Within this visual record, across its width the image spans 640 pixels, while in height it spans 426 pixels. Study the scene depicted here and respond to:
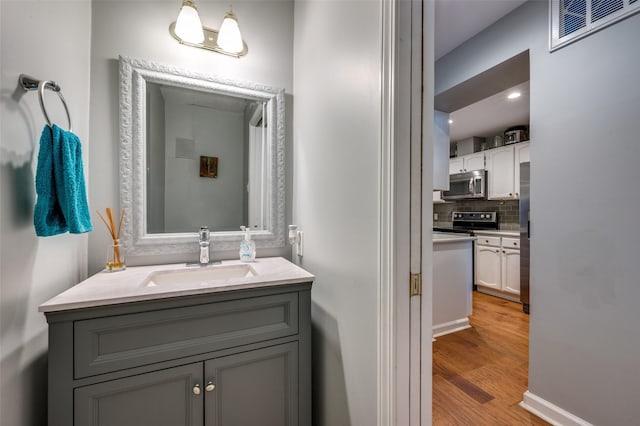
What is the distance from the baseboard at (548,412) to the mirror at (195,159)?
5.88 ft

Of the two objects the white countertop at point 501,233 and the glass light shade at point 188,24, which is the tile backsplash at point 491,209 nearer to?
the white countertop at point 501,233

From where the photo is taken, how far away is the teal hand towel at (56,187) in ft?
2.78

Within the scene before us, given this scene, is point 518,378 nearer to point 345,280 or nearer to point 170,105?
point 345,280

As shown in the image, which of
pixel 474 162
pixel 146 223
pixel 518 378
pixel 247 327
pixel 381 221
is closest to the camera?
pixel 381 221

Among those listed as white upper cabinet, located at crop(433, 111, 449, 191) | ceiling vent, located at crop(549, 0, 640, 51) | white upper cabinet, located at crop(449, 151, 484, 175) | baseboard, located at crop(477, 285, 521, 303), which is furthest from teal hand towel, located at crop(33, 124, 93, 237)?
white upper cabinet, located at crop(449, 151, 484, 175)

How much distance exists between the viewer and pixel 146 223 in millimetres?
1362

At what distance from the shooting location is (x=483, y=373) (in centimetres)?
194

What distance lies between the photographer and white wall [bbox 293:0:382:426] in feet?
2.92

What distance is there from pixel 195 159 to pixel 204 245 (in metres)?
0.49

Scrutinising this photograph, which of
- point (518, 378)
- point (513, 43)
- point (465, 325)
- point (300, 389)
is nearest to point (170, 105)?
point (300, 389)

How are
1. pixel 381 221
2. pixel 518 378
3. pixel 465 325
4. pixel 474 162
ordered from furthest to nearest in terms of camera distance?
pixel 474 162 < pixel 465 325 < pixel 518 378 < pixel 381 221

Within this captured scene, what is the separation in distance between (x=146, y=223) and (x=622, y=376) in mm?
2432

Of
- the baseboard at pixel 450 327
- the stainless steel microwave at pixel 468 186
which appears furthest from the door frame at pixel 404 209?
the stainless steel microwave at pixel 468 186

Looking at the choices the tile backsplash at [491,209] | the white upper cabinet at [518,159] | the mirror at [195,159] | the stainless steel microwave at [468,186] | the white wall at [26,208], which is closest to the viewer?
the white wall at [26,208]
